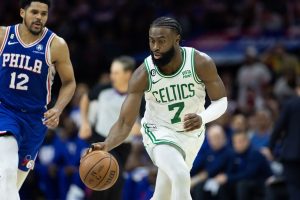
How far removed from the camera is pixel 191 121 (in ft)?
24.0

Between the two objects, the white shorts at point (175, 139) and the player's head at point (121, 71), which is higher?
the player's head at point (121, 71)

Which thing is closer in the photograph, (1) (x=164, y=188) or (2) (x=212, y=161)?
(1) (x=164, y=188)

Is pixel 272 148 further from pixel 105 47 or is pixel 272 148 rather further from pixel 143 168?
pixel 105 47

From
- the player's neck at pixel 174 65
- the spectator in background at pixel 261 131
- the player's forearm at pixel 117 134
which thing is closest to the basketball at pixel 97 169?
the player's forearm at pixel 117 134

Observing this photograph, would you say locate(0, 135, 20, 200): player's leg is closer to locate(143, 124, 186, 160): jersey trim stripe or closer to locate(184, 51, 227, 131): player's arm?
locate(143, 124, 186, 160): jersey trim stripe

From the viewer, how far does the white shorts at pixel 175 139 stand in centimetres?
779

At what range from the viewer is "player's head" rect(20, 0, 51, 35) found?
25.9ft

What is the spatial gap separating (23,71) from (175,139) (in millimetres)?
1545

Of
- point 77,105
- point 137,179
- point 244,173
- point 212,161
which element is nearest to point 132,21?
point 77,105

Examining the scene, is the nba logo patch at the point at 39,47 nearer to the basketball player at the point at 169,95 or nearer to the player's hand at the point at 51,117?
the player's hand at the point at 51,117

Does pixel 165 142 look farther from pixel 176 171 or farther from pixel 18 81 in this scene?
pixel 18 81

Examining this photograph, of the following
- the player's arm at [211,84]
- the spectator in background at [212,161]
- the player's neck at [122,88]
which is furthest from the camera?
the spectator in background at [212,161]

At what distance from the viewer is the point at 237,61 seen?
16969 mm

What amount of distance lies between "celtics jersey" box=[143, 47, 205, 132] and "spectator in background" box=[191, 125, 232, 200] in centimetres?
461
